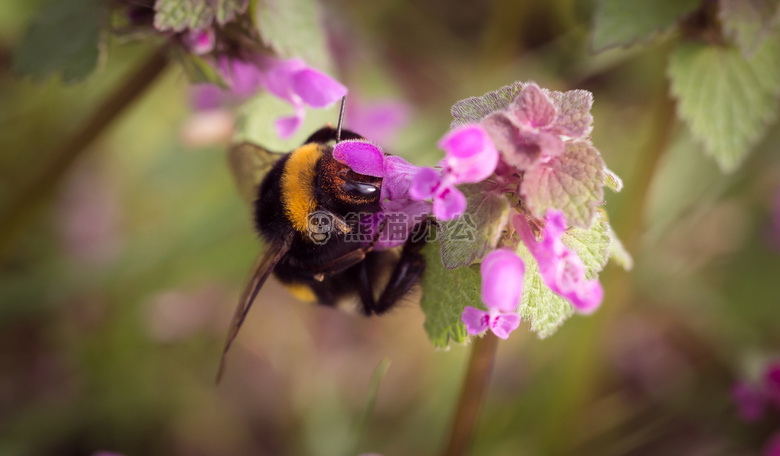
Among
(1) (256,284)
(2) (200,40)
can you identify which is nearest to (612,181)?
(1) (256,284)

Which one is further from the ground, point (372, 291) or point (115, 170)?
point (372, 291)

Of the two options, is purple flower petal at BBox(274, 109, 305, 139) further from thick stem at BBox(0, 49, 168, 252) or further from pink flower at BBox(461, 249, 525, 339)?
pink flower at BBox(461, 249, 525, 339)

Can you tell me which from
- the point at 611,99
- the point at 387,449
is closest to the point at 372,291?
the point at 387,449

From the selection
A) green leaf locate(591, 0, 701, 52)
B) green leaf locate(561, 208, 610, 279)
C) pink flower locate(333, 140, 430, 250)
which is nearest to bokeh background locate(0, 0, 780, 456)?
green leaf locate(591, 0, 701, 52)

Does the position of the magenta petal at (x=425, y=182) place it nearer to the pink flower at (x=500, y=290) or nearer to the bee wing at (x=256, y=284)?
the pink flower at (x=500, y=290)

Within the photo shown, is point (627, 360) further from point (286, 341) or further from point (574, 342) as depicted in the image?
point (286, 341)
